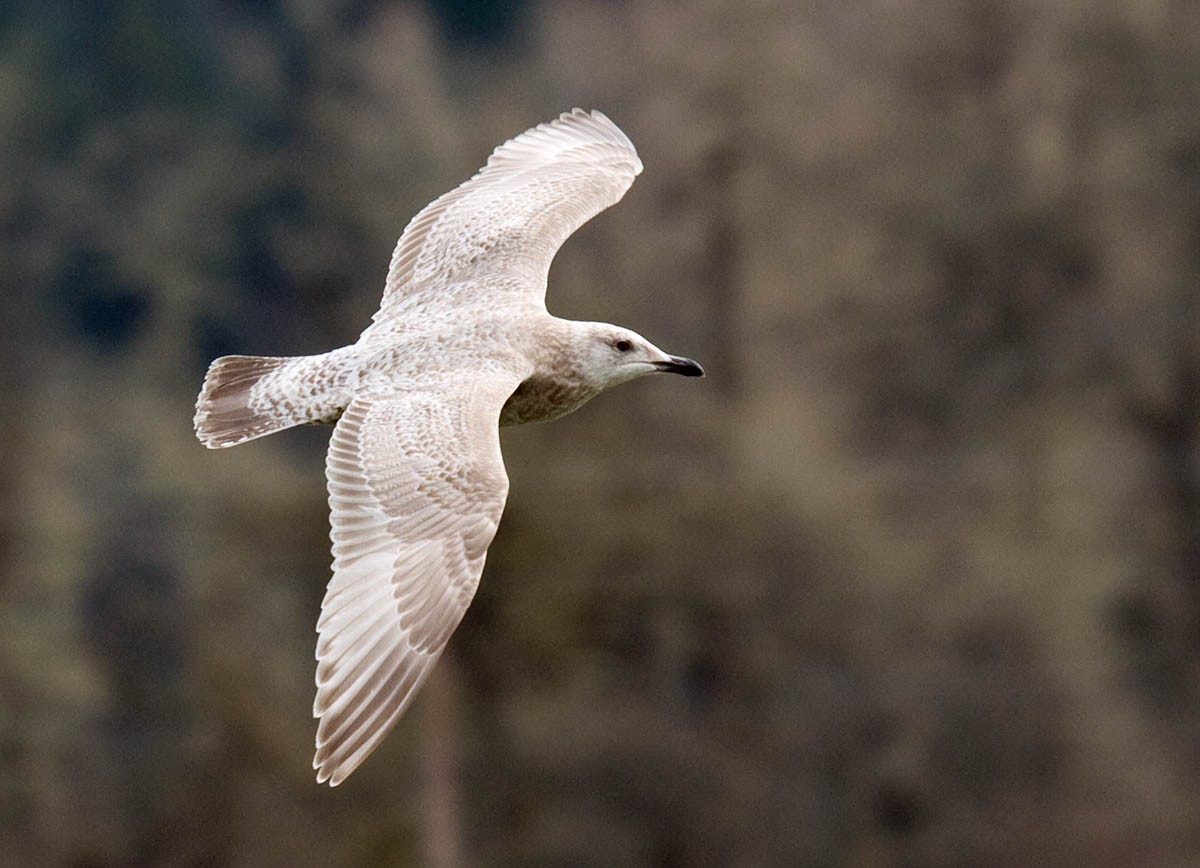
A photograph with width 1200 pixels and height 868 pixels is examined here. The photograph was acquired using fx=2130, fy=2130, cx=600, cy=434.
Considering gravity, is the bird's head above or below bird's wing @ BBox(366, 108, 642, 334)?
below

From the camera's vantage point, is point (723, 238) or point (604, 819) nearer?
point (604, 819)

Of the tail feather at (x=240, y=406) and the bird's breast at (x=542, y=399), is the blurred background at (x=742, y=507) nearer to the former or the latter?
the tail feather at (x=240, y=406)

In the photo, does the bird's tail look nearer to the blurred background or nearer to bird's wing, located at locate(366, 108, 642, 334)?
bird's wing, located at locate(366, 108, 642, 334)

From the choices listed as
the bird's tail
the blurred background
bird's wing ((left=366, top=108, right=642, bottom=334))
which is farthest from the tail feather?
the blurred background

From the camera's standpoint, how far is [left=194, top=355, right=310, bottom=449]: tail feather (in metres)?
5.31

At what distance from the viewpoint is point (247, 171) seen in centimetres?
2508

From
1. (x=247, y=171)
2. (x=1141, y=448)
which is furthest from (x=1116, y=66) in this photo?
(x=247, y=171)

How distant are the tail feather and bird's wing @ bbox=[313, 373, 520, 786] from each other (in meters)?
0.38

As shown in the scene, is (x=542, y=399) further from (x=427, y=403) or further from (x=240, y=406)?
(x=240, y=406)

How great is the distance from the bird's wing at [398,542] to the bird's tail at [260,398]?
0.83 feet

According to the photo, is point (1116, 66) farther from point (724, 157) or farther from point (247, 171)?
point (247, 171)

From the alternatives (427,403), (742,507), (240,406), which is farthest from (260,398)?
(742,507)

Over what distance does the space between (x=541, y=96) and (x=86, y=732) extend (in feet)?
31.2

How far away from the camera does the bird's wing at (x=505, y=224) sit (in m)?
5.77
